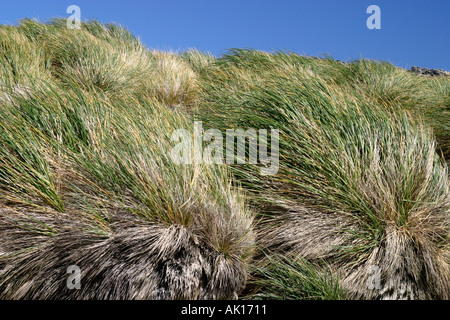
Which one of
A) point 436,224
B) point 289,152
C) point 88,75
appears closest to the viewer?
point 436,224

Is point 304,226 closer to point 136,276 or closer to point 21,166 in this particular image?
point 136,276

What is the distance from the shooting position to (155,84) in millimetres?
5840

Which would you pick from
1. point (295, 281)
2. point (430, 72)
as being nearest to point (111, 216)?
point (295, 281)

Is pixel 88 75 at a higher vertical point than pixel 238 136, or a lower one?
higher

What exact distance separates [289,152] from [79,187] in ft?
5.18

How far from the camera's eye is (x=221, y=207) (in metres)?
2.67

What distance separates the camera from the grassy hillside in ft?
7.84

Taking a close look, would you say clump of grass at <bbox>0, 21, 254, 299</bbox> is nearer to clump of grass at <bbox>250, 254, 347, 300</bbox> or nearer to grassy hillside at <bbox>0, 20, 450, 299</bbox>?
grassy hillside at <bbox>0, 20, 450, 299</bbox>

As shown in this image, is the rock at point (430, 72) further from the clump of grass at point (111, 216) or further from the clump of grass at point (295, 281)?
the clump of grass at point (295, 281)

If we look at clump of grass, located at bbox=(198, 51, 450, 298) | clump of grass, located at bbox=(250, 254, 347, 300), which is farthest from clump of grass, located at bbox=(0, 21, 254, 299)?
clump of grass, located at bbox=(198, 51, 450, 298)

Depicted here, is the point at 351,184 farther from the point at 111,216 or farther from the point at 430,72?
the point at 430,72

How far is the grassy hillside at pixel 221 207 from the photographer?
239 cm

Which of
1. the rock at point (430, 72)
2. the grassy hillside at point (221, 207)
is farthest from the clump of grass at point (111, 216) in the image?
the rock at point (430, 72)
